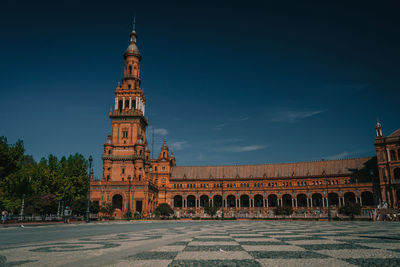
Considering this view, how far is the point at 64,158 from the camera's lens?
6322 centimetres

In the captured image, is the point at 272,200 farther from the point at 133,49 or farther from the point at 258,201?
the point at 133,49

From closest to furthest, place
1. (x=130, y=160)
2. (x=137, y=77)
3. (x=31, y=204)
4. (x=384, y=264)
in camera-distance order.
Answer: (x=384, y=264) < (x=31, y=204) < (x=130, y=160) < (x=137, y=77)

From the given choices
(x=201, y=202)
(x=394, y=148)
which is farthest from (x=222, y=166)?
(x=394, y=148)

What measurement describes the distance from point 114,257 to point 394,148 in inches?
2994

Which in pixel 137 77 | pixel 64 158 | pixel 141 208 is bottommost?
pixel 141 208

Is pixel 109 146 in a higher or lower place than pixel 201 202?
higher

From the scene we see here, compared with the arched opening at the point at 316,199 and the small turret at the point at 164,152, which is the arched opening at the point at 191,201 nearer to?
the small turret at the point at 164,152

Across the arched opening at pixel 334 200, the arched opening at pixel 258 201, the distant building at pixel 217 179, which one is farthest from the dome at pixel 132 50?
the arched opening at pixel 334 200

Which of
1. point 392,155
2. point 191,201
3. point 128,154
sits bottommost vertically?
point 191,201

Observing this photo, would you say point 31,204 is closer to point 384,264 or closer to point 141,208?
point 141,208

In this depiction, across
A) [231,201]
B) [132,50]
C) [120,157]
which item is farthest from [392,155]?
[132,50]

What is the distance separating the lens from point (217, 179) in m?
88.2

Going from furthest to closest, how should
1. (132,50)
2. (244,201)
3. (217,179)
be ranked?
(244,201) → (217,179) → (132,50)

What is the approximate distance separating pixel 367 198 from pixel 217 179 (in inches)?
1582
